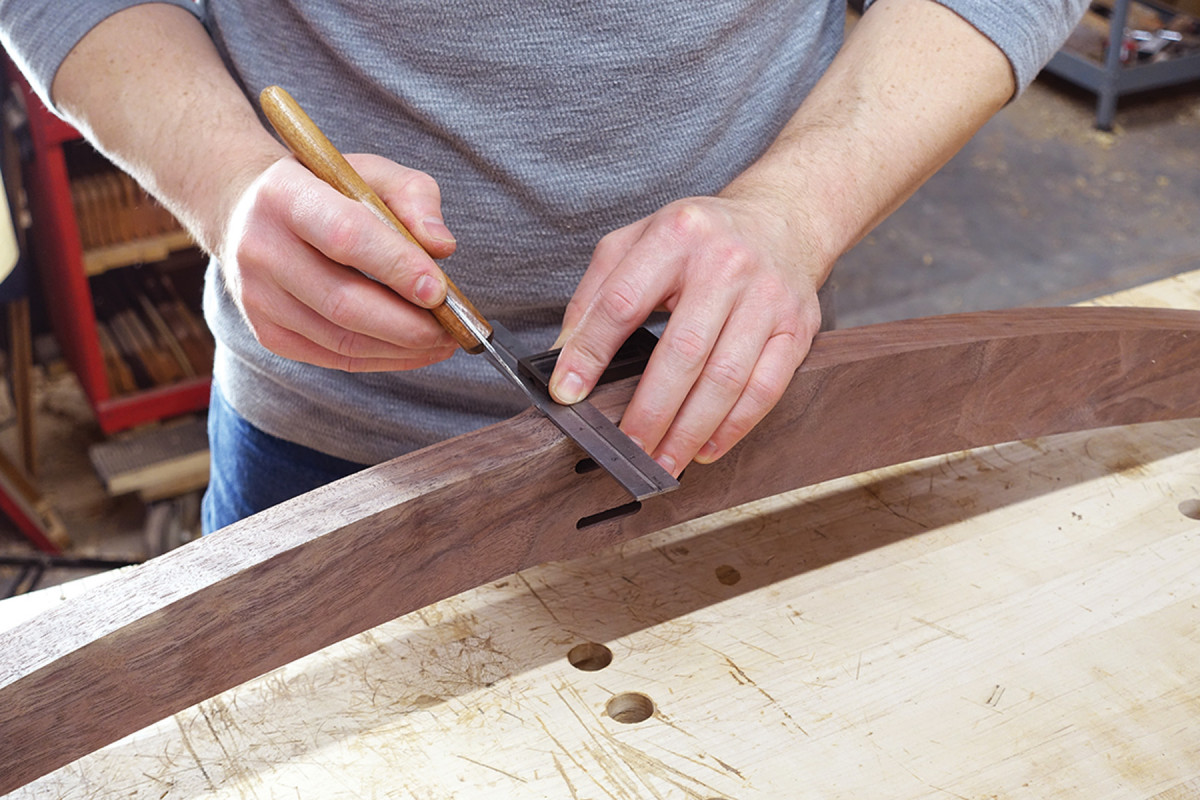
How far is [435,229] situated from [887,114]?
0.46 metres

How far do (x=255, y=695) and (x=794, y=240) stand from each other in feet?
1.91

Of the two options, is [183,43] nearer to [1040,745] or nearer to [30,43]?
[30,43]

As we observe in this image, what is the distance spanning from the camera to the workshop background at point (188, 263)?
2.51 meters

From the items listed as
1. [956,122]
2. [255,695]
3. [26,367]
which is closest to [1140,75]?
[956,122]

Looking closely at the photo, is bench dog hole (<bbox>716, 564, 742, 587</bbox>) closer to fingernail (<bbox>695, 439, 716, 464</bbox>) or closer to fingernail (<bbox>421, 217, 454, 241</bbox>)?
fingernail (<bbox>695, 439, 716, 464</bbox>)

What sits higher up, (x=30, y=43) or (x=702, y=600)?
(x=30, y=43)

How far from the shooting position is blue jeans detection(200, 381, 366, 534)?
3.89ft

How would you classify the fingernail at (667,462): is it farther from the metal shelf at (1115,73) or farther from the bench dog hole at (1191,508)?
the metal shelf at (1115,73)

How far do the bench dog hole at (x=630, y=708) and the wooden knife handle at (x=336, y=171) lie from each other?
31cm

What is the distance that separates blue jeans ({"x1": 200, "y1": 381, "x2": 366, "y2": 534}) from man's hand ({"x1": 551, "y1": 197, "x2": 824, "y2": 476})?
16.9 inches

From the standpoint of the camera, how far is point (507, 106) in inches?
39.6

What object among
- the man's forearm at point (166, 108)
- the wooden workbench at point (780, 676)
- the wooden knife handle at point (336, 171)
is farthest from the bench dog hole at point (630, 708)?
the man's forearm at point (166, 108)

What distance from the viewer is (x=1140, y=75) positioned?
4109 mm

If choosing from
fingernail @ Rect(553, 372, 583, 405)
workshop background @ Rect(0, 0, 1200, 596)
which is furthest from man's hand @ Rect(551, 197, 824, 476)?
workshop background @ Rect(0, 0, 1200, 596)
